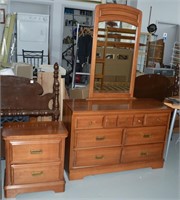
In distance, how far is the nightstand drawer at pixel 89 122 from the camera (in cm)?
234

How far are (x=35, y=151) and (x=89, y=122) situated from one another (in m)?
0.60

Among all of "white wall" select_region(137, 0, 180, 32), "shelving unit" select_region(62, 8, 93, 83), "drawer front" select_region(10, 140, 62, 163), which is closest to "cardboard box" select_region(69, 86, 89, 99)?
"drawer front" select_region(10, 140, 62, 163)

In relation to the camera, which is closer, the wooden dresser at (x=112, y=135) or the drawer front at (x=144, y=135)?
the wooden dresser at (x=112, y=135)

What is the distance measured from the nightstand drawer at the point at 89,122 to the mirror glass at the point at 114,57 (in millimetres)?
456

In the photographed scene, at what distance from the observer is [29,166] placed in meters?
2.12

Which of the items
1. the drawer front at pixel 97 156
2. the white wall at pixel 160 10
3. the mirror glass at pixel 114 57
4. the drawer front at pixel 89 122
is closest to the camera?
the drawer front at pixel 89 122

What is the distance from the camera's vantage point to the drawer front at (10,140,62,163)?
6.71ft

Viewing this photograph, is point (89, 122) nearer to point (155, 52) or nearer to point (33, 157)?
point (33, 157)

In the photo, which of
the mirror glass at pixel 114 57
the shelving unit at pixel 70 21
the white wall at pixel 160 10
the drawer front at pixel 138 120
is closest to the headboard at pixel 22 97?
the mirror glass at pixel 114 57

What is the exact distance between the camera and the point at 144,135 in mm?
2658

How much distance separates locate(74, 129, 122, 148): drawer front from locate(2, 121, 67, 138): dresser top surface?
25cm

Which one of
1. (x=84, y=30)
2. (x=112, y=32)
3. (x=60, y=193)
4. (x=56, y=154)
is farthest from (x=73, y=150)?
(x=84, y=30)

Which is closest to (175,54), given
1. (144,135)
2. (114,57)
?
(114,57)

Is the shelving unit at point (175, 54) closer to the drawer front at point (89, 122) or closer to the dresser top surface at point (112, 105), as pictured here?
the dresser top surface at point (112, 105)
